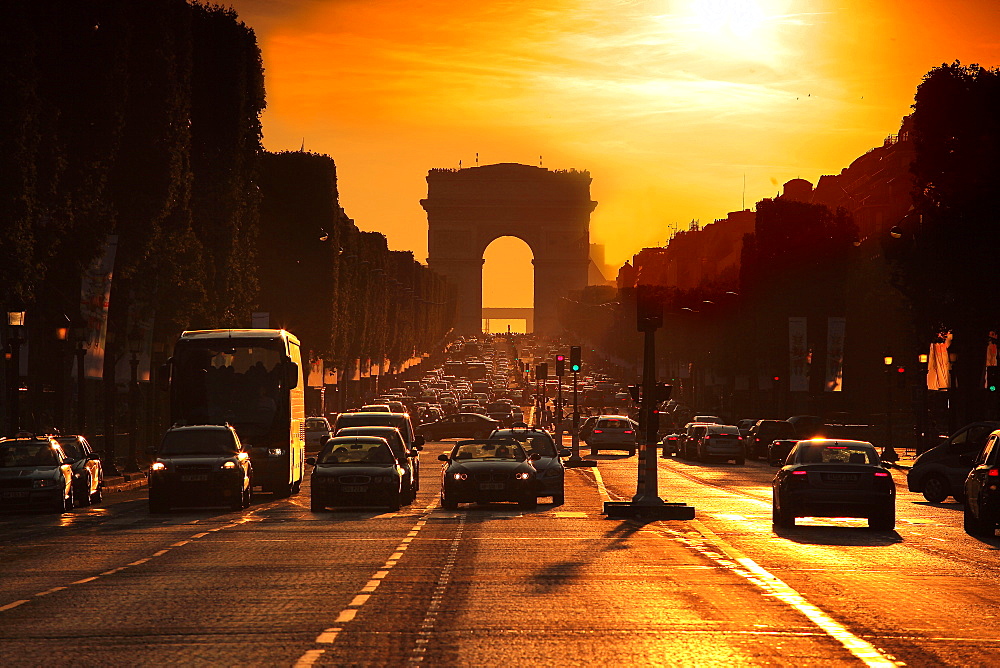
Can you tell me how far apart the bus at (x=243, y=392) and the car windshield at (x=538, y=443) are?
553 centimetres

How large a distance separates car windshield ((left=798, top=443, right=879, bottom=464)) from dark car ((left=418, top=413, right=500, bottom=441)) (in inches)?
2162

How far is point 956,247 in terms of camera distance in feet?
167

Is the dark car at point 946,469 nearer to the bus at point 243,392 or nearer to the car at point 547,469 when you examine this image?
the car at point 547,469

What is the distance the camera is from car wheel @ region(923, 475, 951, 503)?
40.1 metres

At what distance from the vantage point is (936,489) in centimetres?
4031

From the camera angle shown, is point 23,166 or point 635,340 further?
point 635,340

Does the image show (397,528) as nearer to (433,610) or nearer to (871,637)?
(433,610)

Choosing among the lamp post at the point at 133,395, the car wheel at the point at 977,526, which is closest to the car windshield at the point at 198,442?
the car wheel at the point at 977,526

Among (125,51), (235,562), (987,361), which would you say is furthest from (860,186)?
(235,562)

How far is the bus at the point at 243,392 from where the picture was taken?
132 feet

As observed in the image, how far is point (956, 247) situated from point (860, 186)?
286ft

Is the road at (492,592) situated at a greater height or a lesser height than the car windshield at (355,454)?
lesser

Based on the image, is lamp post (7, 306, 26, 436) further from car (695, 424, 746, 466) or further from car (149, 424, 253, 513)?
car (695, 424, 746, 466)

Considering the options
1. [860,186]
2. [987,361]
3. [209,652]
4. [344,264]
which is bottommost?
[209,652]
